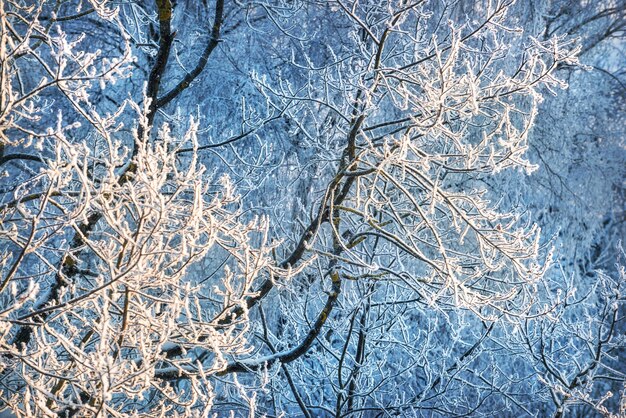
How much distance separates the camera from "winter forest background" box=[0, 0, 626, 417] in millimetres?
2668

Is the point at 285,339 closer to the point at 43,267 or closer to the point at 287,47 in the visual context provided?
the point at 43,267

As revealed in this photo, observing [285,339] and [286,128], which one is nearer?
[285,339]

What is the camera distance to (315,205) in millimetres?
5234

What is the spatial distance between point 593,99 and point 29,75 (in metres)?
6.94

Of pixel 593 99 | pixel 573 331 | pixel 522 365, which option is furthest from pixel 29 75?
pixel 593 99

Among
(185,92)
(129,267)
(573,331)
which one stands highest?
(185,92)

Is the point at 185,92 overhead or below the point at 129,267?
overhead

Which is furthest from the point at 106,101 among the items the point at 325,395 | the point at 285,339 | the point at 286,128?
the point at 325,395

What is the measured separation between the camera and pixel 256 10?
6719mm

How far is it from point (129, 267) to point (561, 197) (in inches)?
280

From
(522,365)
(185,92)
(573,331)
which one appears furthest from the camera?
(522,365)

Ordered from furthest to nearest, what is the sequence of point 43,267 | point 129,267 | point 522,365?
point 522,365 < point 43,267 < point 129,267

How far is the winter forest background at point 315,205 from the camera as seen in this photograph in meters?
2.67

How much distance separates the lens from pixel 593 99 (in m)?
8.77
